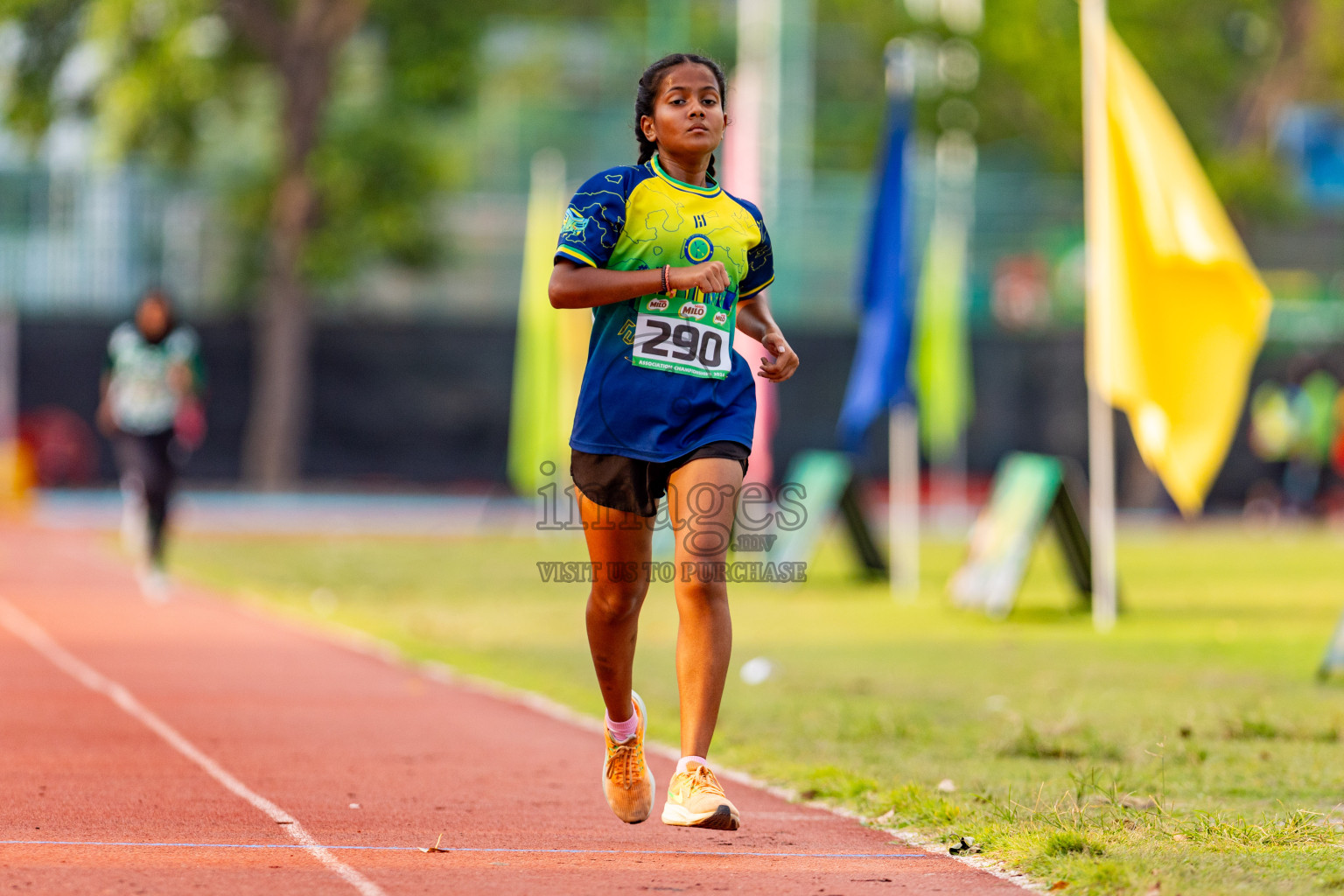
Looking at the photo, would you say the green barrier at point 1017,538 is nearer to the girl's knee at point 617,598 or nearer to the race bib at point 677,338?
the girl's knee at point 617,598

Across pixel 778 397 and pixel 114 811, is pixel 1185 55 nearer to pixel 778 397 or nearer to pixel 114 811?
pixel 778 397

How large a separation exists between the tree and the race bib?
26.2 m

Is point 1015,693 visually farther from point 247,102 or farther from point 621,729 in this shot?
point 247,102

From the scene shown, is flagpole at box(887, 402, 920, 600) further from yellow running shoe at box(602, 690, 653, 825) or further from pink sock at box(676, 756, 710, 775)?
pink sock at box(676, 756, 710, 775)

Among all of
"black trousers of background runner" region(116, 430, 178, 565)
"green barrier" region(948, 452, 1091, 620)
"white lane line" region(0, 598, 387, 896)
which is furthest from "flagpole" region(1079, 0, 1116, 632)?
"white lane line" region(0, 598, 387, 896)

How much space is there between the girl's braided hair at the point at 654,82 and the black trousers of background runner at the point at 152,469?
31.6 ft

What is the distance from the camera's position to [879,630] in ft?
44.8

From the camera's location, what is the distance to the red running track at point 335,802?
16.9 feet

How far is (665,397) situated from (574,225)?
0.56 m

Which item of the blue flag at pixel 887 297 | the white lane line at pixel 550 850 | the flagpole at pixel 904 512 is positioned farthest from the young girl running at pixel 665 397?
the flagpole at pixel 904 512

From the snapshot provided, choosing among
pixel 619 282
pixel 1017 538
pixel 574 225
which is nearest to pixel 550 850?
pixel 619 282

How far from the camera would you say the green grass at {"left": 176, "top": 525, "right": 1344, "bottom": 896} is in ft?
18.6

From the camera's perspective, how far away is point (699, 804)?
219 inches

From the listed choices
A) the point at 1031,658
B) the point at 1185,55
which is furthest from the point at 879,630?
the point at 1185,55
